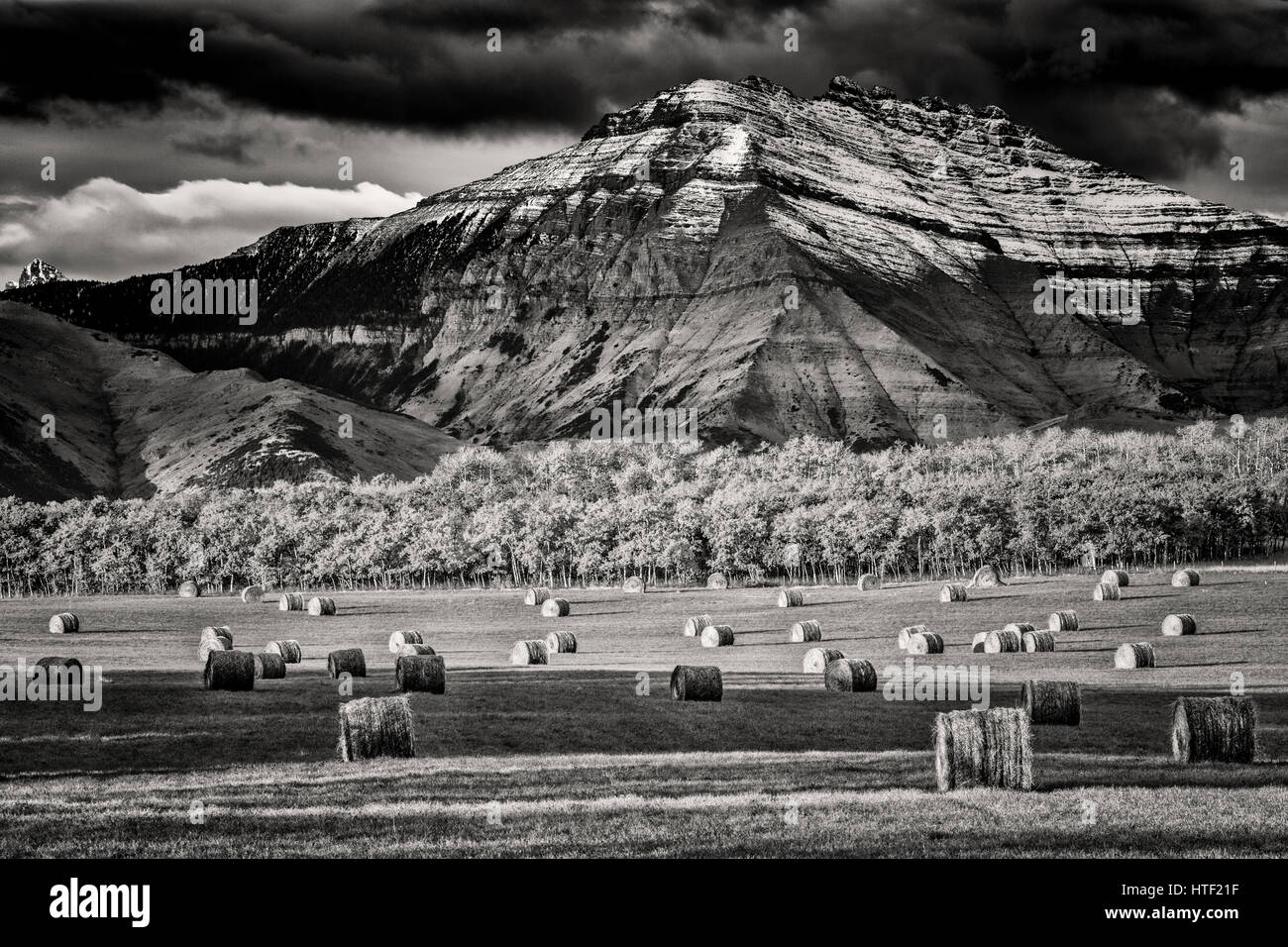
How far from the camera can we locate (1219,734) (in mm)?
26031

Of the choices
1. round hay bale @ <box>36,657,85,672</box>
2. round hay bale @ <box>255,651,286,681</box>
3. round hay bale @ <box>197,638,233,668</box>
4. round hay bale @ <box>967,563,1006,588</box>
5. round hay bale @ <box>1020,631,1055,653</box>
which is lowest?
round hay bale @ <box>1020,631,1055,653</box>

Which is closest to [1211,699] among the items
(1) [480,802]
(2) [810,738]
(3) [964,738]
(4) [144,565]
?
(3) [964,738]

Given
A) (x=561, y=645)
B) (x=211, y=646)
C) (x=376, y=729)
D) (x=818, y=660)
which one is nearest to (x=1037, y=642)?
(x=818, y=660)

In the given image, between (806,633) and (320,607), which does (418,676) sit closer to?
(806,633)

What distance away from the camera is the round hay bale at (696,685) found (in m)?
41.8

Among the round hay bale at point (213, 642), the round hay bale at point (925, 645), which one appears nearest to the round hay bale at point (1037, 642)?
the round hay bale at point (925, 645)

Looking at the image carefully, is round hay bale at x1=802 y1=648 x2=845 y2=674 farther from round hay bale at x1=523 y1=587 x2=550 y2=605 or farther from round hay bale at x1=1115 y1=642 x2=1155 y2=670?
round hay bale at x1=523 y1=587 x2=550 y2=605

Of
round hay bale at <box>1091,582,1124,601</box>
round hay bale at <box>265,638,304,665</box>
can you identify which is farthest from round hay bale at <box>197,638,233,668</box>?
round hay bale at <box>1091,582,1124,601</box>

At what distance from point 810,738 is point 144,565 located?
155 meters

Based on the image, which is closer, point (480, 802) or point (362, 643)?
point (480, 802)

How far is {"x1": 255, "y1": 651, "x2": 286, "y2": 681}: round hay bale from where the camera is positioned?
1834 inches

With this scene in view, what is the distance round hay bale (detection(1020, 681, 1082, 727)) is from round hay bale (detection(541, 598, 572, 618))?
67364mm
